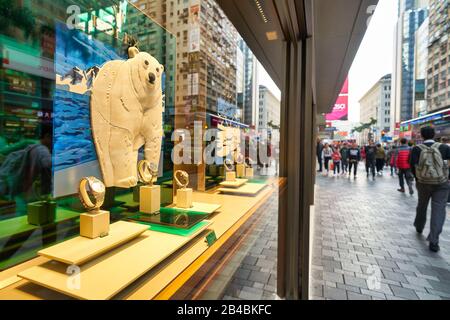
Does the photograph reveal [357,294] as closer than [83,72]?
No

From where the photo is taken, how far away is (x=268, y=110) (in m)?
1.65

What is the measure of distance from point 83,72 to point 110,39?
193mm

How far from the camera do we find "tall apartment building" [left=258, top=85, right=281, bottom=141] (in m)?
1.54

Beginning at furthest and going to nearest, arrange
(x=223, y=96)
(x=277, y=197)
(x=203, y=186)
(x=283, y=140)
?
1. (x=203, y=186)
2. (x=223, y=96)
3. (x=283, y=140)
4. (x=277, y=197)

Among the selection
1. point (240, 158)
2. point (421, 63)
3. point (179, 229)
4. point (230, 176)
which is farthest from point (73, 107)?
point (421, 63)

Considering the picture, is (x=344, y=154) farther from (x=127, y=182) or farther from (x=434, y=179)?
(x=127, y=182)

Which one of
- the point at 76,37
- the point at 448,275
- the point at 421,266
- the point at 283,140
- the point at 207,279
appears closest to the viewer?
the point at 207,279

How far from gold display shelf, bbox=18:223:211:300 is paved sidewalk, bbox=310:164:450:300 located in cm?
135

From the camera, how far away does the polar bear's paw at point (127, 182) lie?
3.50ft

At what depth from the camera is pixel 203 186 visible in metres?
1.69

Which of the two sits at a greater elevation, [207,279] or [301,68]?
[301,68]

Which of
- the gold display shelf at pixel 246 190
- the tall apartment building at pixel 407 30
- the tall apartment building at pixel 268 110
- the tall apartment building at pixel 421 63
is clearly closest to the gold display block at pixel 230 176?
the gold display shelf at pixel 246 190

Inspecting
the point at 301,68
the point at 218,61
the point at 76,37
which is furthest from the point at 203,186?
the point at 76,37

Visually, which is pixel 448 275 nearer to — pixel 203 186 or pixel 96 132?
pixel 203 186
